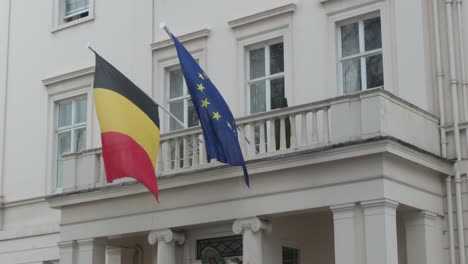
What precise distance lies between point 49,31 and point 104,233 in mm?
7456

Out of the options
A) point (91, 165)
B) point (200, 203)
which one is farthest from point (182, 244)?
point (91, 165)

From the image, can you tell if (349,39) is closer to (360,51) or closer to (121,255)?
(360,51)

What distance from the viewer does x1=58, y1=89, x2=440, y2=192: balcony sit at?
48.8ft

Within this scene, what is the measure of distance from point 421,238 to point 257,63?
18.2 ft

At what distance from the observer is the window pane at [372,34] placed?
17.6 metres

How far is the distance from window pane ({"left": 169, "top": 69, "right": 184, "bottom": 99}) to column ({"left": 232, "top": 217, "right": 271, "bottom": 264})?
526 cm

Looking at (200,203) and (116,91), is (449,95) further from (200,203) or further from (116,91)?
(116,91)

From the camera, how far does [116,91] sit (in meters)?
16.5

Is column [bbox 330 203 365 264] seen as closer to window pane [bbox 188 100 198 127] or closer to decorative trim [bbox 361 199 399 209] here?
decorative trim [bbox 361 199 399 209]

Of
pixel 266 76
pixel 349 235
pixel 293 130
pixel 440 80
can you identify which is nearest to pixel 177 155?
pixel 293 130

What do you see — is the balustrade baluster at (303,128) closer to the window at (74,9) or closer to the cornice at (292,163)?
the cornice at (292,163)

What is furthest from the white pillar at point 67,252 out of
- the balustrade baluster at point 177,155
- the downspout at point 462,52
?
the downspout at point 462,52

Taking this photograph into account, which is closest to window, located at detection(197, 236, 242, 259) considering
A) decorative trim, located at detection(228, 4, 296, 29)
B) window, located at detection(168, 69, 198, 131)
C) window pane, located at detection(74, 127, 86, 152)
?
window, located at detection(168, 69, 198, 131)

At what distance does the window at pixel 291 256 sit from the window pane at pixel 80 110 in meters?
7.14
